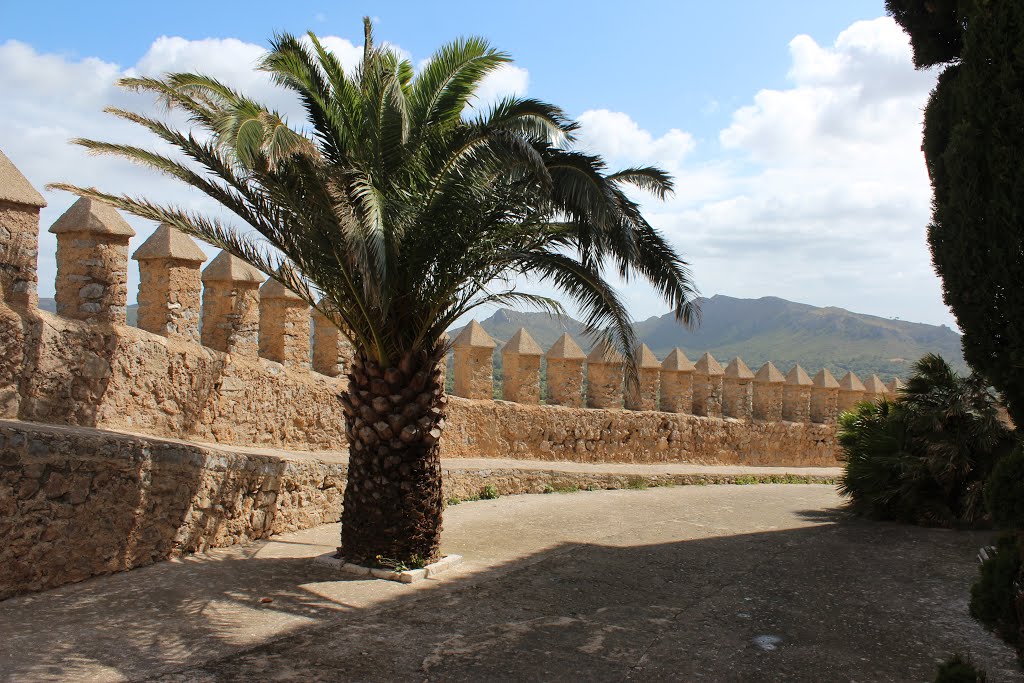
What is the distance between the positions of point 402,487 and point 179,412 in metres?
2.70

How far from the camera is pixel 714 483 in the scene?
46.4ft

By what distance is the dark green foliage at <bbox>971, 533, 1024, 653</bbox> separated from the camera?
178 inches

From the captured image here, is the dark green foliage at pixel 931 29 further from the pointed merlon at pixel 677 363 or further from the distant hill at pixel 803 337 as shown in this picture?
the distant hill at pixel 803 337

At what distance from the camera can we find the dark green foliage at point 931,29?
21.6 ft

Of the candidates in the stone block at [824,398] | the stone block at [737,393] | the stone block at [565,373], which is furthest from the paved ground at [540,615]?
the stone block at [824,398]

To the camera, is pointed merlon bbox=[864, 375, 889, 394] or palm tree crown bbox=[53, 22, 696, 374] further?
pointed merlon bbox=[864, 375, 889, 394]

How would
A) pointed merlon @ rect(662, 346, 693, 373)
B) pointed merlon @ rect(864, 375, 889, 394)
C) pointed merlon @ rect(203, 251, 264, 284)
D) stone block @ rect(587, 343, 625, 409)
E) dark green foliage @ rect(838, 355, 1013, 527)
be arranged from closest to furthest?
pointed merlon @ rect(203, 251, 264, 284) → dark green foliage @ rect(838, 355, 1013, 527) → stone block @ rect(587, 343, 625, 409) → pointed merlon @ rect(662, 346, 693, 373) → pointed merlon @ rect(864, 375, 889, 394)

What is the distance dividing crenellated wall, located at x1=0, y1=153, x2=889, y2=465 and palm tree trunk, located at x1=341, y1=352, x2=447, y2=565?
219 cm

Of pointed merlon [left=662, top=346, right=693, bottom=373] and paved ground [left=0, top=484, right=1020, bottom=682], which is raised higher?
pointed merlon [left=662, top=346, right=693, bottom=373]

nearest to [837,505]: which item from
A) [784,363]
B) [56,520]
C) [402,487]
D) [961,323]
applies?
[961,323]

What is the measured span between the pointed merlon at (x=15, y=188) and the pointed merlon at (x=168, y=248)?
135 cm

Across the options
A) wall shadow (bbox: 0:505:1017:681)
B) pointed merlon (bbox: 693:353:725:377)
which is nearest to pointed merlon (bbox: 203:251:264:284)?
wall shadow (bbox: 0:505:1017:681)

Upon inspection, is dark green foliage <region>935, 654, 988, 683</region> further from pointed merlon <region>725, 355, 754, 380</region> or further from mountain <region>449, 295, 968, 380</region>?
mountain <region>449, 295, 968, 380</region>

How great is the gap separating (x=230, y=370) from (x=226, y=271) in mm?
1077
